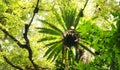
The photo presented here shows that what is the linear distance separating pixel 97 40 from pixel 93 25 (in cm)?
38

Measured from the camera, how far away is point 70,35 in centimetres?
821

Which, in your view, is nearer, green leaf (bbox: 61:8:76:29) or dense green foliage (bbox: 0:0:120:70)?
dense green foliage (bbox: 0:0:120:70)

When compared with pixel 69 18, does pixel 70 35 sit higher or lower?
lower

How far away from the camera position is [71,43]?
827 cm

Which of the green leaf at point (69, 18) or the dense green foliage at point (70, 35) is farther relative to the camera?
the green leaf at point (69, 18)

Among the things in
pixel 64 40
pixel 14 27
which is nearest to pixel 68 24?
pixel 64 40

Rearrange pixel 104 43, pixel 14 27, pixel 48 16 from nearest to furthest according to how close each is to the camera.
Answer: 1. pixel 104 43
2. pixel 14 27
3. pixel 48 16

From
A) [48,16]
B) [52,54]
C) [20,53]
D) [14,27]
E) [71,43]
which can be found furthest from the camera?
[20,53]

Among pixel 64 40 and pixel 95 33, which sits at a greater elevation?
pixel 95 33

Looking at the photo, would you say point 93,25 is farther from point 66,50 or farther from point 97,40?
point 66,50

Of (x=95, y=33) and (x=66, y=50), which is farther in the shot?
(x=66, y=50)

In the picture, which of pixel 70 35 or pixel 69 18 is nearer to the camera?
pixel 70 35

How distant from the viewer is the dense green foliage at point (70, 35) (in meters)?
6.02

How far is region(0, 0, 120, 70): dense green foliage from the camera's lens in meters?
6.02
